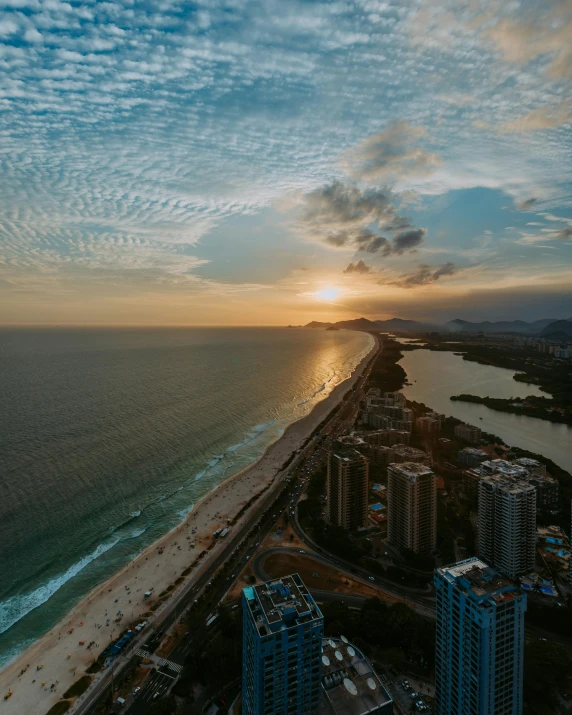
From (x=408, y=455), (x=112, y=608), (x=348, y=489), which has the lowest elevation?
(x=112, y=608)

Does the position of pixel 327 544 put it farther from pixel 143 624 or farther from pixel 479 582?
pixel 479 582

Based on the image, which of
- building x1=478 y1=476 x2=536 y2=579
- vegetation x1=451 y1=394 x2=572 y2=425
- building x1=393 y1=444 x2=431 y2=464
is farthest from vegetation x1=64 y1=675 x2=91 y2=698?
vegetation x1=451 y1=394 x2=572 y2=425

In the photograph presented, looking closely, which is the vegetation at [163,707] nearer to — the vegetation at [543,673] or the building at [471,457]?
the vegetation at [543,673]

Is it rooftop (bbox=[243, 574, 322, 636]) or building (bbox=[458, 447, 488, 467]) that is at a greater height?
rooftop (bbox=[243, 574, 322, 636])

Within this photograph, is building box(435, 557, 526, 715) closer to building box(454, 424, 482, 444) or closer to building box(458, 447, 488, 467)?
building box(458, 447, 488, 467)

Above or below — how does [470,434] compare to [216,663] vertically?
above

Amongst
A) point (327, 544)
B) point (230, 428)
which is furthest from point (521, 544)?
point (230, 428)

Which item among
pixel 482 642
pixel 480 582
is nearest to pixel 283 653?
pixel 482 642

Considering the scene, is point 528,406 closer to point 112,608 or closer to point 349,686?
point 349,686
